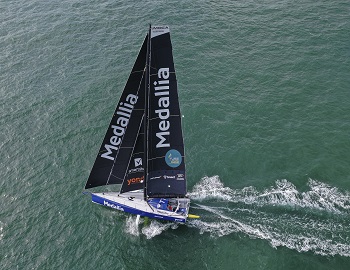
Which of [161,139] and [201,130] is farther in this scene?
[201,130]

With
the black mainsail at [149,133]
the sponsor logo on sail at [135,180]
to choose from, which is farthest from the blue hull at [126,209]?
the sponsor logo on sail at [135,180]

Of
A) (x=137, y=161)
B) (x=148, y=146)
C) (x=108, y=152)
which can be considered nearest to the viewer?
(x=148, y=146)

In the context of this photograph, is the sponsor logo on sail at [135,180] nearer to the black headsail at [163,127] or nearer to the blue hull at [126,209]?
the black headsail at [163,127]

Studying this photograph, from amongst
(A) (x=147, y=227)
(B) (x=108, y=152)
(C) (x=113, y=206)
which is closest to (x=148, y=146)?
(B) (x=108, y=152)

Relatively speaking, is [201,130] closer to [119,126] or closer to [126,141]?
[126,141]

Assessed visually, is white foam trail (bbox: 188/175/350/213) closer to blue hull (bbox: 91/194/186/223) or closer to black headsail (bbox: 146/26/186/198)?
blue hull (bbox: 91/194/186/223)

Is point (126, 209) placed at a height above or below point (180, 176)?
below

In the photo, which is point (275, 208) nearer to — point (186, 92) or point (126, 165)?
point (126, 165)

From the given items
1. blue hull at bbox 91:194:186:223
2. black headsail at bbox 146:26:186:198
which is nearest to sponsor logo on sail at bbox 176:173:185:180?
black headsail at bbox 146:26:186:198

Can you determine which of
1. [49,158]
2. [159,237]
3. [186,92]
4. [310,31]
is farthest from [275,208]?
[310,31]
